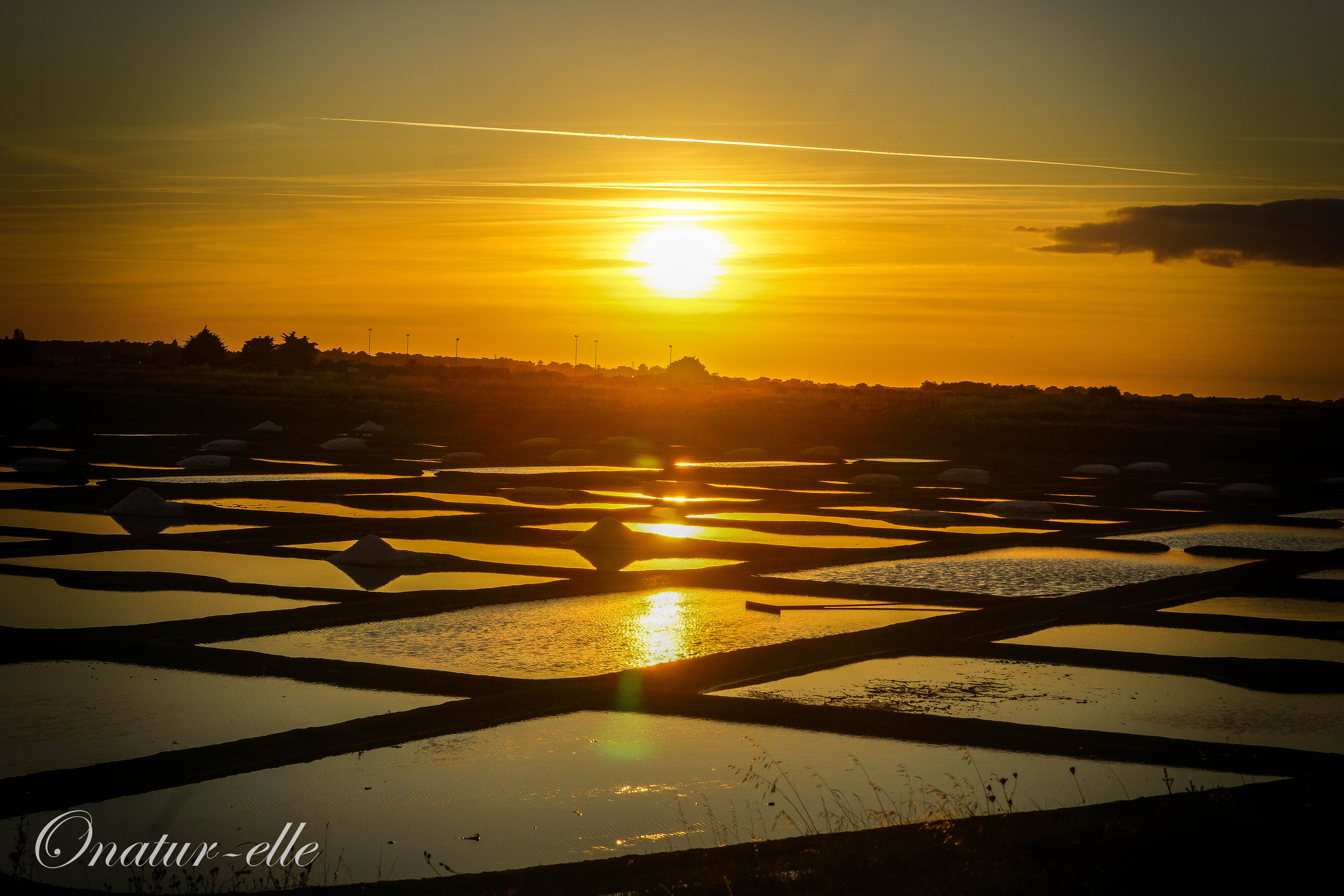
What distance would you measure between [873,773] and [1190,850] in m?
2.31

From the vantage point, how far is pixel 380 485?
95.2 ft

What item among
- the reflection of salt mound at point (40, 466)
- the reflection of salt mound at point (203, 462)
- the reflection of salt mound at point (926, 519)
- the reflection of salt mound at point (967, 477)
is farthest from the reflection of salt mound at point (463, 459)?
the reflection of salt mound at point (926, 519)

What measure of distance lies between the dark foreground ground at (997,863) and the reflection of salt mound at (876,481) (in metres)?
25.3

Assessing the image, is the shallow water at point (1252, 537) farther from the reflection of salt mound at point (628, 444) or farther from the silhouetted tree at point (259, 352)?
the silhouetted tree at point (259, 352)

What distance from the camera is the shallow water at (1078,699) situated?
9.06 meters

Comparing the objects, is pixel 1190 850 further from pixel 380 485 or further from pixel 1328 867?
pixel 380 485

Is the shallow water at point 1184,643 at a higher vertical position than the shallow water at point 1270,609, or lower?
lower

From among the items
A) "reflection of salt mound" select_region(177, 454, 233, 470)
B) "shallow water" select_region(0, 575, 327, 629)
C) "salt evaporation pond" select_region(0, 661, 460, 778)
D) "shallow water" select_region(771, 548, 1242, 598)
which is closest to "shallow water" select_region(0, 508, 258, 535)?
"shallow water" select_region(0, 575, 327, 629)

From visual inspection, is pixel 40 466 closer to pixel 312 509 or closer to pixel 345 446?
pixel 312 509

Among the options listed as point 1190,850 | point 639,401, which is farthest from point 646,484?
point 639,401

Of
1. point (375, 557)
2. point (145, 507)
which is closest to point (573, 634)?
point (375, 557)

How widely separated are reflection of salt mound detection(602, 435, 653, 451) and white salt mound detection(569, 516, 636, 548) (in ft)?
81.5

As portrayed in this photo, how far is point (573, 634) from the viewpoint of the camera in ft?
40.3

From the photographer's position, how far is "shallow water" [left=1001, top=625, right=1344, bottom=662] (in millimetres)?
11883
